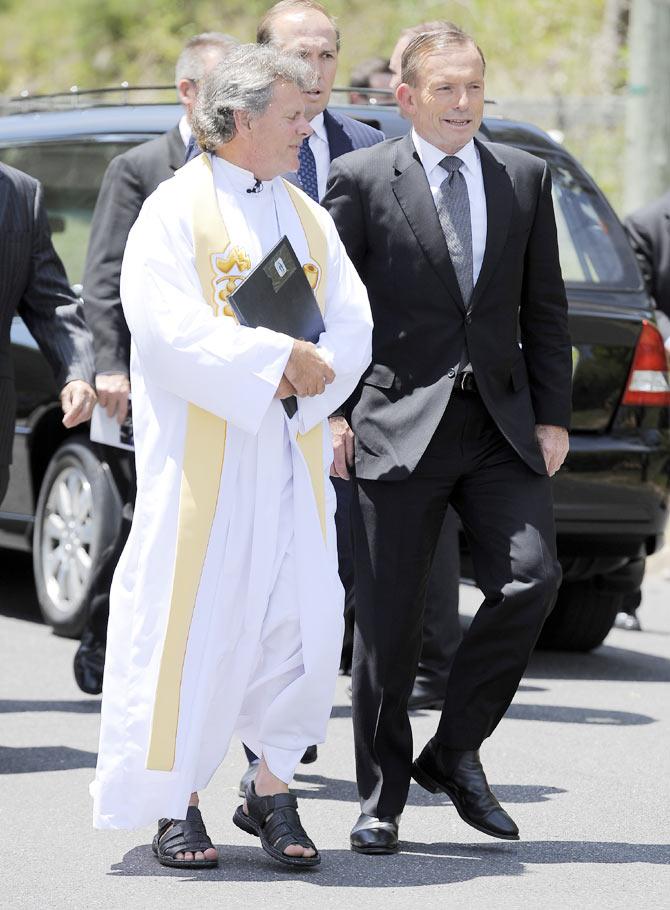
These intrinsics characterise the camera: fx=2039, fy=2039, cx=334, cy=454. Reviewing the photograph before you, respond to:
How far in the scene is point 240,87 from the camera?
16.4 feet

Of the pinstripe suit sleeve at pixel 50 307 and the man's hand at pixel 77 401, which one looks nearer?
the man's hand at pixel 77 401

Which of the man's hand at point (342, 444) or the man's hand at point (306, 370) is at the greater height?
the man's hand at point (306, 370)

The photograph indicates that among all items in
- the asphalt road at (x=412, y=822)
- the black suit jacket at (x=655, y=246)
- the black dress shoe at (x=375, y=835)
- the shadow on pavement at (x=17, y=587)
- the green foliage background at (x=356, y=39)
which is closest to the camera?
the asphalt road at (x=412, y=822)

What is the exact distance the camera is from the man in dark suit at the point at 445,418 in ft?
17.0

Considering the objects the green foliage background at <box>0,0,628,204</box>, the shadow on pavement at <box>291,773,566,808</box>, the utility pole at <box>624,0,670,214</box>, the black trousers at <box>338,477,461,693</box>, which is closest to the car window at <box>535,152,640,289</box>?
the black trousers at <box>338,477,461,693</box>

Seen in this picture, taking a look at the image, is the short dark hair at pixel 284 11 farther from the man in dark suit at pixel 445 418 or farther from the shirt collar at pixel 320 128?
the man in dark suit at pixel 445 418

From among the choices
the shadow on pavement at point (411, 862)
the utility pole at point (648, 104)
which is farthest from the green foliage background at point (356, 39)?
the shadow on pavement at point (411, 862)

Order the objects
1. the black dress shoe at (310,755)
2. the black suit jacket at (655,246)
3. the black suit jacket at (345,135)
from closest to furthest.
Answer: the black dress shoe at (310,755) < the black suit jacket at (345,135) < the black suit jacket at (655,246)

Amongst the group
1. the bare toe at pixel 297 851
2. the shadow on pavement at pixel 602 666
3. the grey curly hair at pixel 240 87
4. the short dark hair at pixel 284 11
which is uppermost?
the short dark hair at pixel 284 11

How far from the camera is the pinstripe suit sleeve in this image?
609cm

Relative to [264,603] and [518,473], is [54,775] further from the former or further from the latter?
[518,473]

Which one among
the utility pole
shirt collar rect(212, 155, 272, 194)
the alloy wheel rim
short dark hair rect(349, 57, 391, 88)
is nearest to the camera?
shirt collar rect(212, 155, 272, 194)

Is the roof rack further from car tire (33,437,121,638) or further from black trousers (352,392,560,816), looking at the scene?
black trousers (352,392,560,816)

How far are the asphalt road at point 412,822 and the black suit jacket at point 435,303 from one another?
994 millimetres
